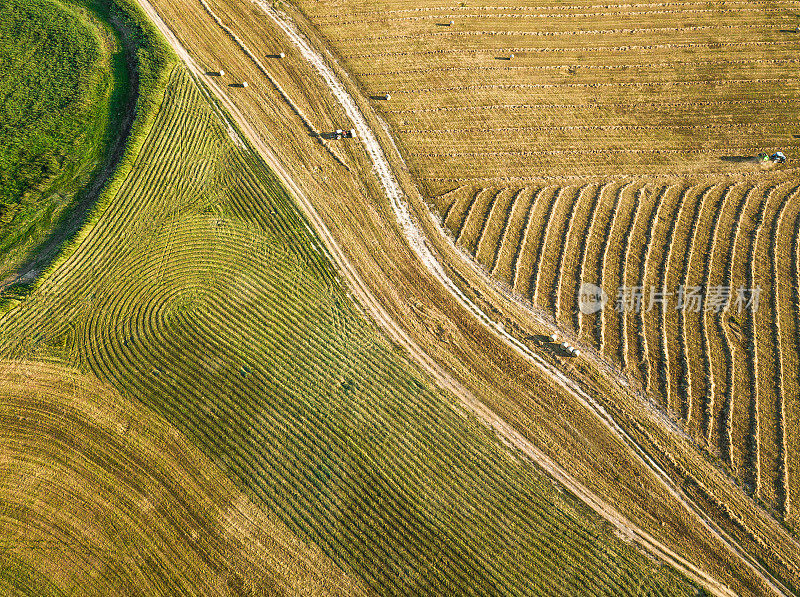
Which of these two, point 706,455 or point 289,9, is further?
point 289,9

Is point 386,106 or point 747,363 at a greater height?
point 386,106

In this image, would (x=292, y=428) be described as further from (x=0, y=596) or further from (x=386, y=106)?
(x=386, y=106)

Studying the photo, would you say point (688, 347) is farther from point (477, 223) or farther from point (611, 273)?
point (477, 223)

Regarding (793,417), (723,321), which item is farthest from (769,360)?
(793,417)

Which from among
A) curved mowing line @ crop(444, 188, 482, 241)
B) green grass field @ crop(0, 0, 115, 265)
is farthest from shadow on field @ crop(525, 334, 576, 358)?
green grass field @ crop(0, 0, 115, 265)

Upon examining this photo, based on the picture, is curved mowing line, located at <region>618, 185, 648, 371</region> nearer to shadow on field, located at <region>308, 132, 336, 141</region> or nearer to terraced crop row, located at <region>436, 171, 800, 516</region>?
terraced crop row, located at <region>436, 171, 800, 516</region>

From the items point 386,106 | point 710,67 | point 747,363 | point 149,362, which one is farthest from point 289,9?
point 747,363
